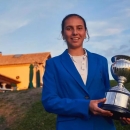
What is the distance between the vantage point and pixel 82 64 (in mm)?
2029

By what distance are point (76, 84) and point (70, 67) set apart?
0.12 m

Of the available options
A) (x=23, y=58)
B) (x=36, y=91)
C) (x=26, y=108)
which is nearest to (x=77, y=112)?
(x=26, y=108)

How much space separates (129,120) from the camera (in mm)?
1869

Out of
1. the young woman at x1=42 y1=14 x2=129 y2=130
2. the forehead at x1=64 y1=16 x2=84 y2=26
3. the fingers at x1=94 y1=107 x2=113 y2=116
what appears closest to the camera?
the fingers at x1=94 y1=107 x2=113 y2=116

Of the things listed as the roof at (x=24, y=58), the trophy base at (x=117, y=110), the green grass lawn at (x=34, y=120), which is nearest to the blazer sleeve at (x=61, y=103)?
the trophy base at (x=117, y=110)

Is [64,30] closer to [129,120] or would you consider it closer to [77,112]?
[77,112]

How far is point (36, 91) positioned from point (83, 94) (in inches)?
450

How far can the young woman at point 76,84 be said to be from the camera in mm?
1845

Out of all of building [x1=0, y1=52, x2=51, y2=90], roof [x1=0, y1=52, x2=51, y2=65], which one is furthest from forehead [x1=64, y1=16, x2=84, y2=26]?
building [x1=0, y1=52, x2=51, y2=90]

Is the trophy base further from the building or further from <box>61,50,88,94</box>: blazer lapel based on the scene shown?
the building

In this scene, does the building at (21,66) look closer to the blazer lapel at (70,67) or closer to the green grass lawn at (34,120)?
the green grass lawn at (34,120)

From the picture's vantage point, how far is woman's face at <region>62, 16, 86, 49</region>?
80.7 inches

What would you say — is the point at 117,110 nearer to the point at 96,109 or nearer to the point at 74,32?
the point at 96,109

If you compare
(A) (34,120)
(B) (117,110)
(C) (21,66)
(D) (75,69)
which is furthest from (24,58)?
(B) (117,110)
